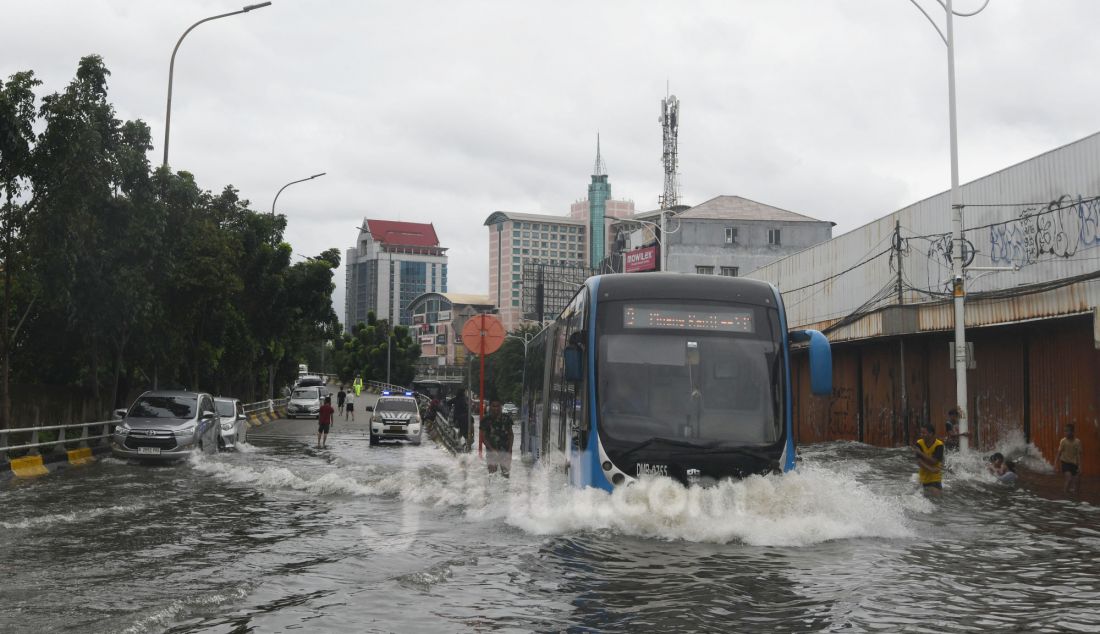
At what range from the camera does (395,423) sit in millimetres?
36938

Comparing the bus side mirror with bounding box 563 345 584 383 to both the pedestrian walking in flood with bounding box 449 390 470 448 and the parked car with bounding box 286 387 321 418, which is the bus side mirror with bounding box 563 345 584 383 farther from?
the parked car with bounding box 286 387 321 418

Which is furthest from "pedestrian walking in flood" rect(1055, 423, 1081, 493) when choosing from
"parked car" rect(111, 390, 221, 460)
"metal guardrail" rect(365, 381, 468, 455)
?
"parked car" rect(111, 390, 221, 460)

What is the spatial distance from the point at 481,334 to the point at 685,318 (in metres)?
9.31

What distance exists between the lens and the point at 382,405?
37.9 metres

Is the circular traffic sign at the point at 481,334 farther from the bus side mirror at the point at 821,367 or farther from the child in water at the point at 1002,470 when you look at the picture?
the bus side mirror at the point at 821,367

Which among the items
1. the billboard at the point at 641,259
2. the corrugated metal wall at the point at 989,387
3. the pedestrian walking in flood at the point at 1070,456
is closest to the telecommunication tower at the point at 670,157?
the billboard at the point at 641,259

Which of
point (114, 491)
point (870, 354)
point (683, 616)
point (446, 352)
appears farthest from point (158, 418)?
point (446, 352)

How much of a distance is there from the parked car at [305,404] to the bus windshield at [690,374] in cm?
4710

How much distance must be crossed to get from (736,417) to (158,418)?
Result: 16587mm

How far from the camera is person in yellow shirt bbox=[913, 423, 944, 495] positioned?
1656 cm

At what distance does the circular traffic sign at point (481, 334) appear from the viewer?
71.0 feet

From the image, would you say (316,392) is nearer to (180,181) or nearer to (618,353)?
(180,181)

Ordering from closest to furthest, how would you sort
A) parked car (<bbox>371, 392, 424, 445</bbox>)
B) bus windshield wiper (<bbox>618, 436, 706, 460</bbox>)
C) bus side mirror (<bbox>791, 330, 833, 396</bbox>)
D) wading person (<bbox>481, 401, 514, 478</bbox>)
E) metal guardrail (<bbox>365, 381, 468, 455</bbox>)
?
1. bus side mirror (<bbox>791, 330, 833, 396</bbox>)
2. bus windshield wiper (<bbox>618, 436, 706, 460</bbox>)
3. wading person (<bbox>481, 401, 514, 478</bbox>)
4. metal guardrail (<bbox>365, 381, 468, 455</bbox>)
5. parked car (<bbox>371, 392, 424, 445</bbox>)

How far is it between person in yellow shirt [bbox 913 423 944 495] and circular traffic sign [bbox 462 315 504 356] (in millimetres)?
8392
